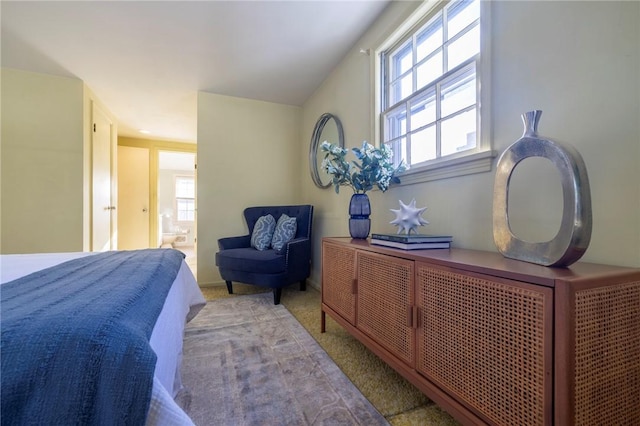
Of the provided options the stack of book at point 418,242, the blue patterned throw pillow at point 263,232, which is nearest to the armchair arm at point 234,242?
the blue patterned throw pillow at point 263,232

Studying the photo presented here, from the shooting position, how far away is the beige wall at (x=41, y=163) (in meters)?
2.72

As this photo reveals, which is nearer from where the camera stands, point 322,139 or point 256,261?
point 256,261

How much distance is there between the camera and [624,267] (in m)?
0.81

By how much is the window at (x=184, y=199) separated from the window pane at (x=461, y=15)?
8.61 m

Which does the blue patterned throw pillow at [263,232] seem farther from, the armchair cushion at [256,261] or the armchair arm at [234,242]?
the armchair cushion at [256,261]

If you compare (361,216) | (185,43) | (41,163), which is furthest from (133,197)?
(361,216)

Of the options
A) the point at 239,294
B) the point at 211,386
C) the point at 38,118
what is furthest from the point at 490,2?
the point at 38,118

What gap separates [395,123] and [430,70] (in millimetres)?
426

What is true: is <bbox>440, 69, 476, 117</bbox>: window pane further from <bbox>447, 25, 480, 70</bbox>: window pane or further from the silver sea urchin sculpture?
the silver sea urchin sculpture

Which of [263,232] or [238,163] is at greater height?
[238,163]

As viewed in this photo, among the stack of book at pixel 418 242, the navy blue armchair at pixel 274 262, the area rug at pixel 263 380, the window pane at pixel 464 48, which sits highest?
the window pane at pixel 464 48

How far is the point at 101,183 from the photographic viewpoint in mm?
3549

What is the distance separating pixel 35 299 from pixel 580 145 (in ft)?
5.84

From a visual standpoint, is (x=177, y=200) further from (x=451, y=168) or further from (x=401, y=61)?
(x=451, y=168)
